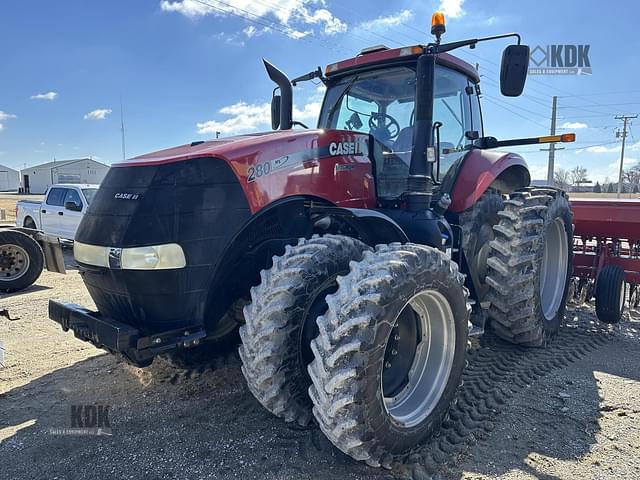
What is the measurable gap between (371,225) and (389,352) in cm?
84

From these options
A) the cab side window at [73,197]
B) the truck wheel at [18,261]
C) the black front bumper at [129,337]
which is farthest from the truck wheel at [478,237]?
the cab side window at [73,197]

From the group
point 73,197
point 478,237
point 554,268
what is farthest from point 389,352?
point 73,197

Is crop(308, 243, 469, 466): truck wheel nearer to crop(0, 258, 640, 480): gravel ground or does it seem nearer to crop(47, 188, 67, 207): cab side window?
crop(0, 258, 640, 480): gravel ground

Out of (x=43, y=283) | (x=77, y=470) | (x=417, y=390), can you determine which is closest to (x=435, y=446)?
(x=417, y=390)

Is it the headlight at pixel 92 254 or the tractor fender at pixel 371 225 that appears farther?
the tractor fender at pixel 371 225

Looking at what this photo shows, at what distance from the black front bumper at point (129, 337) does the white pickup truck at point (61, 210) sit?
30.5 ft

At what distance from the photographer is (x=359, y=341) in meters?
2.42

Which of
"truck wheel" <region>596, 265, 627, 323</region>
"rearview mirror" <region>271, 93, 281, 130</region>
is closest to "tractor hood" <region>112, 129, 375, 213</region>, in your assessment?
"rearview mirror" <region>271, 93, 281, 130</region>

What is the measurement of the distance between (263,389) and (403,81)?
280 cm

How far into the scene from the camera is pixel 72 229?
11664 mm

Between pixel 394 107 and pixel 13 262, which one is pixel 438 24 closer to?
pixel 394 107

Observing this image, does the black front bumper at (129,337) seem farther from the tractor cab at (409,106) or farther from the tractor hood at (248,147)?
the tractor cab at (409,106)

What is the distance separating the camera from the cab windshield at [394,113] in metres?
4.01

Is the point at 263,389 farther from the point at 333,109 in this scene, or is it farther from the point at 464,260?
the point at 333,109
